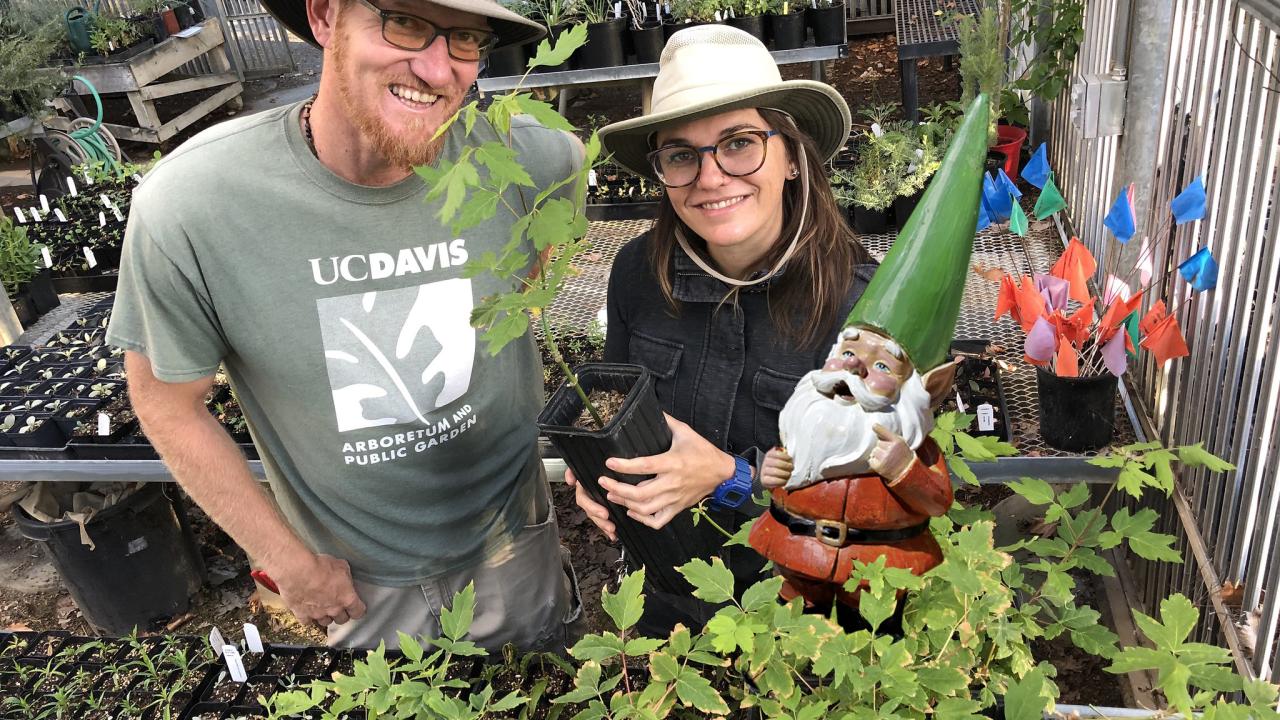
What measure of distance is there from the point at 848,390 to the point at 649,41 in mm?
4048

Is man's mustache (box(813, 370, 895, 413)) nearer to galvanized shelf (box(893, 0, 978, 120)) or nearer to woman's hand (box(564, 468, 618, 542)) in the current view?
woman's hand (box(564, 468, 618, 542))

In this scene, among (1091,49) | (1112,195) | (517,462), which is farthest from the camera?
(1091,49)

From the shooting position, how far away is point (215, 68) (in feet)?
31.2

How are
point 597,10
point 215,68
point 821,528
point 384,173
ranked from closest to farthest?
point 821,528, point 384,173, point 597,10, point 215,68

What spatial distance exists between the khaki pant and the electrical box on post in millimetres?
1625

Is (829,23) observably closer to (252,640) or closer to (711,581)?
(252,640)

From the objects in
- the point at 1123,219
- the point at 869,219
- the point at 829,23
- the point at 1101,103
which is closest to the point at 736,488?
the point at 1123,219

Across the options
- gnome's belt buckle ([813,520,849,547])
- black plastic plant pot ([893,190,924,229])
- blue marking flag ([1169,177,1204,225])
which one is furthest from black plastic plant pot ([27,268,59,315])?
blue marking flag ([1169,177,1204,225])

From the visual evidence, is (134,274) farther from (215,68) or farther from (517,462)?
(215,68)

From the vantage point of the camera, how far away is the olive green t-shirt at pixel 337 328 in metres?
1.68

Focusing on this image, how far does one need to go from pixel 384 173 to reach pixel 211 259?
343 mm

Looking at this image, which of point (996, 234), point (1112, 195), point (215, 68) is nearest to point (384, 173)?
point (1112, 195)

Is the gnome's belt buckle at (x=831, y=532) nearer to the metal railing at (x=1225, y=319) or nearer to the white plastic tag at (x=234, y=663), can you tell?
the metal railing at (x=1225, y=319)

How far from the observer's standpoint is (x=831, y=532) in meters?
1.13
